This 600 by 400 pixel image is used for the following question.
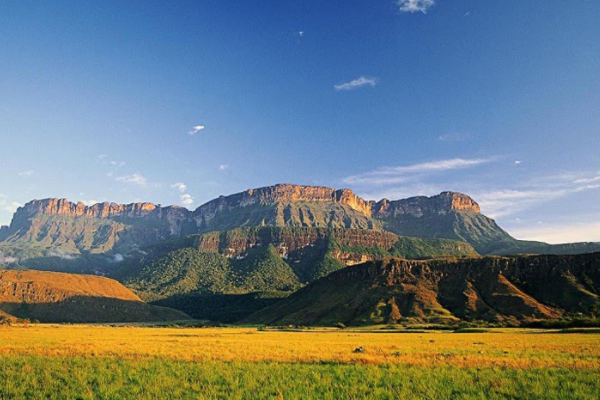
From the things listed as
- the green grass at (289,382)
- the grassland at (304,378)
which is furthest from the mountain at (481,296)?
the green grass at (289,382)

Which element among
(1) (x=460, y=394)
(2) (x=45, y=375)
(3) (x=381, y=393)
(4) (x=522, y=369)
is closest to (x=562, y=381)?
(4) (x=522, y=369)

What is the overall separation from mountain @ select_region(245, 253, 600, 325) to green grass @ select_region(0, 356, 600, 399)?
13427 centimetres

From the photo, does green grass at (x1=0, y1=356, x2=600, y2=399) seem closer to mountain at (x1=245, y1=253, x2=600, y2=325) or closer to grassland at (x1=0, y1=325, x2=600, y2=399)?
grassland at (x1=0, y1=325, x2=600, y2=399)

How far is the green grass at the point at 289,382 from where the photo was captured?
18.7m

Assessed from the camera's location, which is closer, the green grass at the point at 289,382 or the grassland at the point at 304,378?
the green grass at the point at 289,382

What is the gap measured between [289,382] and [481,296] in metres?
171

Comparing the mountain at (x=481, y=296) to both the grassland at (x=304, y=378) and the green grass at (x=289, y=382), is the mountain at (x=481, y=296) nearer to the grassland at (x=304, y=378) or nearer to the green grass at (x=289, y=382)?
the grassland at (x=304, y=378)

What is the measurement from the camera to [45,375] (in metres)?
24.7

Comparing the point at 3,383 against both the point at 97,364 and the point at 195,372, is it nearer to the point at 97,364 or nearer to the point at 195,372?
the point at 97,364

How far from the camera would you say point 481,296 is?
6747 inches

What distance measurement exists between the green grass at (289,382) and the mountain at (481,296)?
134 meters

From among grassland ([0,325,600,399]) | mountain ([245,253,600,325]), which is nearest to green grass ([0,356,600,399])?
grassland ([0,325,600,399])

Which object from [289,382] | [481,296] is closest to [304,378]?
[289,382]

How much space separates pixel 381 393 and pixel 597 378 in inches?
481
